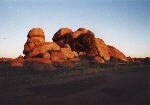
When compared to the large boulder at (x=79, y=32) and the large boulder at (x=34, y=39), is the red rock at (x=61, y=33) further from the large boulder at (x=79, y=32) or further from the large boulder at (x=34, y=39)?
the large boulder at (x=34, y=39)

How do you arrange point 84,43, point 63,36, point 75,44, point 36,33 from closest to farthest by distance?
point 36,33 → point 84,43 → point 75,44 → point 63,36

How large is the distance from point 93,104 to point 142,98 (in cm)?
254

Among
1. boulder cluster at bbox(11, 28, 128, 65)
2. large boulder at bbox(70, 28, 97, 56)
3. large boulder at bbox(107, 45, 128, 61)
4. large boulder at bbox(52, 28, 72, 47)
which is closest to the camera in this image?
boulder cluster at bbox(11, 28, 128, 65)

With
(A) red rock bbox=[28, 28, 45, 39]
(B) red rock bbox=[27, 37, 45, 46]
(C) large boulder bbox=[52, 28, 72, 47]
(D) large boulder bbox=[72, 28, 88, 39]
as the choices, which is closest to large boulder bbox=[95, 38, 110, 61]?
(D) large boulder bbox=[72, 28, 88, 39]

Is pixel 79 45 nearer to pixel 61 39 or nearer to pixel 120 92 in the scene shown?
pixel 61 39

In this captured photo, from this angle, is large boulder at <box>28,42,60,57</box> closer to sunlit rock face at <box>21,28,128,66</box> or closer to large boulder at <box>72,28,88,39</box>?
sunlit rock face at <box>21,28,128,66</box>

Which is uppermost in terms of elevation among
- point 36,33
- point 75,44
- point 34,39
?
point 36,33

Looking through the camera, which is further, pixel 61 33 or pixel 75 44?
pixel 61 33

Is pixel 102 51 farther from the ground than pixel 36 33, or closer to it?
closer to it

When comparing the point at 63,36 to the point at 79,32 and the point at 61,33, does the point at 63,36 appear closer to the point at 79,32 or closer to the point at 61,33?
the point at 61,33

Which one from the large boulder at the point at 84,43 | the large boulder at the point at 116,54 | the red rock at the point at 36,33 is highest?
the red rock at the point at 36,33

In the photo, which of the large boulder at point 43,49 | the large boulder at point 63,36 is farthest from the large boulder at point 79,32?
the large boulder at point 43,49

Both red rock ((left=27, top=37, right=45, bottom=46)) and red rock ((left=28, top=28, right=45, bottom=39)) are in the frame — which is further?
red rock ((left=28, top=28, right=45, bottom=39))

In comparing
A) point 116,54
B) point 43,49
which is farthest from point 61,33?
point 116,54
